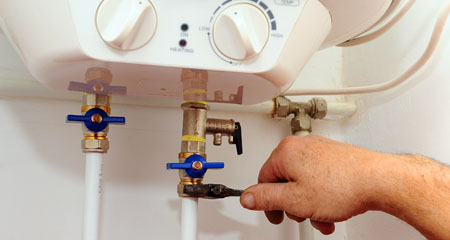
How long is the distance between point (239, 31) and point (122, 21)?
101mm

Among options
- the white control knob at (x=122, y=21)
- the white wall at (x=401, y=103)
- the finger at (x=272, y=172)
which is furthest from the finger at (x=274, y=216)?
the white control knob at (x=122, y=21)

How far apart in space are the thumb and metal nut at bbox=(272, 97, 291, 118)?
0.23 metres


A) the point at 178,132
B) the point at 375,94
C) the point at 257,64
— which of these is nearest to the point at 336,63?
the point at 375,94

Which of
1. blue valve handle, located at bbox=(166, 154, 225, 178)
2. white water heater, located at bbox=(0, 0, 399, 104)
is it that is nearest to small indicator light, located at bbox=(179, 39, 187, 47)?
white water heater, located at bbox=(0, 0, 399, 104)

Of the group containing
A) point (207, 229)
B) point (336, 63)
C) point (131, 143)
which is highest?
Result: point (336, 63)

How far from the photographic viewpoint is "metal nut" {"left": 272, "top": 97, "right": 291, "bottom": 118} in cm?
70

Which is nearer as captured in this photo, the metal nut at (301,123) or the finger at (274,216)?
the finger at (274,216)

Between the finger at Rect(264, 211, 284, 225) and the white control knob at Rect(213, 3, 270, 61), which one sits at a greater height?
the white control knob at Rect(213, 3, 270, 61)

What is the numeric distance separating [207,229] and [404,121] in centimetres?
33

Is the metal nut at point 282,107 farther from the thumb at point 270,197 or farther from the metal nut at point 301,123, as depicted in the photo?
the thumb at point 270,197

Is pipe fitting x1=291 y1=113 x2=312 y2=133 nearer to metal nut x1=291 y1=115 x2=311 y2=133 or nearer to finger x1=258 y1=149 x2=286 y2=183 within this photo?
metal nut x1=291 y1=115 x2=311 y2=133

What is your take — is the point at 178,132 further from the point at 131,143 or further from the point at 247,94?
the point at 247,94

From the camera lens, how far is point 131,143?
651mm

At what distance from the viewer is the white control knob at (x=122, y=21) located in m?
0.36
